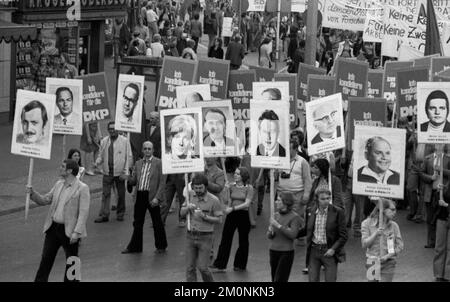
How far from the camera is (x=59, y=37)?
29672 mm

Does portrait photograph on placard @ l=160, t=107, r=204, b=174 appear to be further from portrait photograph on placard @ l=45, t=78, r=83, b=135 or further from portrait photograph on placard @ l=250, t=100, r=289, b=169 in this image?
portrait photograph on placard @ l=45, t=78, r=83, b=135

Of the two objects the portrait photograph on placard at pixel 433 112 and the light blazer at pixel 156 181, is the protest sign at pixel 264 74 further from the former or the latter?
the portrait photograph on placard at pixel 433 112

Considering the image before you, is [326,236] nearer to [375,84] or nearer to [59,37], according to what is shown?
[375,84]

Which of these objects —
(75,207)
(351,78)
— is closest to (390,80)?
(351,78)

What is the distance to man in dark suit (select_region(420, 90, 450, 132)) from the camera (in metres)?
15.5

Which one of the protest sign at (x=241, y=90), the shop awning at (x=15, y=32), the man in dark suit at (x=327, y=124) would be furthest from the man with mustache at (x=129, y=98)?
the shop awning at (x=15, y=32)

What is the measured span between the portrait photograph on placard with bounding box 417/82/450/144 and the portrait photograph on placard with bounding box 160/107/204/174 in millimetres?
2692

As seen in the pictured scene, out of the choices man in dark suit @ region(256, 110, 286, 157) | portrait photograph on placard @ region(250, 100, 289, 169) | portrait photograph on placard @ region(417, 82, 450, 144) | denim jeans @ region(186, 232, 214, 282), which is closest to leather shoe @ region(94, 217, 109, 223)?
portrait photograph on placard @ region(250, 100, 289, 169)

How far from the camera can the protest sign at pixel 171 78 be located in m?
19.4

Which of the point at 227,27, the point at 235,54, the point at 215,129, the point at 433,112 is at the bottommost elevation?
the point at 215,129

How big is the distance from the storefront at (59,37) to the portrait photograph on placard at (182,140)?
10601mm

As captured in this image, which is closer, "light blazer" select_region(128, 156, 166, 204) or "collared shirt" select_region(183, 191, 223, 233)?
"collared shirt" select_region(183, 191, 223, 233)

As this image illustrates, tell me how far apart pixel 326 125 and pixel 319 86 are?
409 cm
